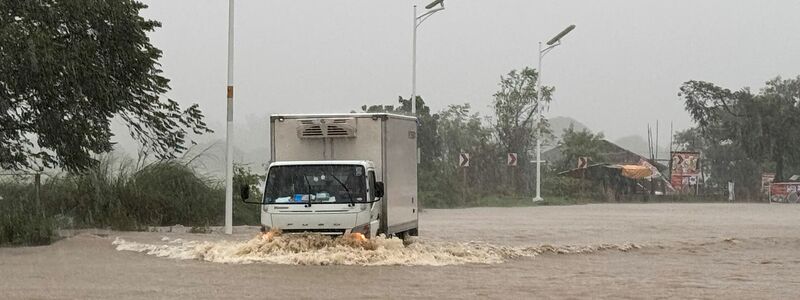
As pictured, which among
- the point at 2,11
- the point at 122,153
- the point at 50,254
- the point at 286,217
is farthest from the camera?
the point at 122,153

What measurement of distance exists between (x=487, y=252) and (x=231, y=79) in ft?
30.9

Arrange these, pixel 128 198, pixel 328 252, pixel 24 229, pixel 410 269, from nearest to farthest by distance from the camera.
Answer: pixel 410 269
pixel 328 252
pixel 24 229
pixel 128 198

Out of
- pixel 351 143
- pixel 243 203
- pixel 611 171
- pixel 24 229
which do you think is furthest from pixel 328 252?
pixel 611 171

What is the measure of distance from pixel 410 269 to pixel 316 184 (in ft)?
8.39

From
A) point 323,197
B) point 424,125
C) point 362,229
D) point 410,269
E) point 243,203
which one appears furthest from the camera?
point 424,125

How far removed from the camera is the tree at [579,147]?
76812 millimetres

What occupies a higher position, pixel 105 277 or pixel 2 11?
pixel 2 11

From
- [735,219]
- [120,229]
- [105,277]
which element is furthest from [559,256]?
[735,219]

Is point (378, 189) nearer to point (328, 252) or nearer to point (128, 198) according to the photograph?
point (328, 252)

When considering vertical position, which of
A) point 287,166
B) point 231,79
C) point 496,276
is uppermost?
point 231,79

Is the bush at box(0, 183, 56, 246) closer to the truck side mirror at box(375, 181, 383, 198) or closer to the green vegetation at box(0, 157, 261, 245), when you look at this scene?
the green vegetation at box(0, 157, 261, 245)

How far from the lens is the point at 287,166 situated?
19125 millimetres

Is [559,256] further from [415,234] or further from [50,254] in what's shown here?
[50,254]

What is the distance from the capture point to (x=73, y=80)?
2381 cm
